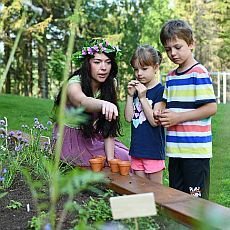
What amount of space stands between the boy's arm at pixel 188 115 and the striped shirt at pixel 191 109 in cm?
3

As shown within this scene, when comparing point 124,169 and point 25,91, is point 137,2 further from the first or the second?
point 124,169

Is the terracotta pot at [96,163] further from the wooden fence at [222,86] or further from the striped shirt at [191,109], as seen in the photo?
the wooden fence at [222,86]

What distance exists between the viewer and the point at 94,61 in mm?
2670

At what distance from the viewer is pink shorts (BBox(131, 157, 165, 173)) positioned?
99.6 inches

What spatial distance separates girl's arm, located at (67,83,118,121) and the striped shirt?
1.11 feet

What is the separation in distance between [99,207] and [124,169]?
0.61 metres

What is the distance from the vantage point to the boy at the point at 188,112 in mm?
2328

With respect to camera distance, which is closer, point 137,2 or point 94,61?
point 94,61

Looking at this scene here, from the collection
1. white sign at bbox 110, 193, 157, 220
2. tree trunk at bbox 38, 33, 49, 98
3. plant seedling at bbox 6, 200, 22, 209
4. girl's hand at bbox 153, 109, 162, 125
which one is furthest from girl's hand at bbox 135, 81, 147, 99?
tree trunk at bbox 38, 33, 49, 98

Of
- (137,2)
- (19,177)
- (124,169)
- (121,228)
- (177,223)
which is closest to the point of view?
(121,228)

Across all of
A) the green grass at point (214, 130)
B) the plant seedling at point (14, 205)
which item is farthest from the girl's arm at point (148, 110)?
the plant seedling at point (14, 205)

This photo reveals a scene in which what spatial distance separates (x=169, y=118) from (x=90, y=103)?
14.4 inches

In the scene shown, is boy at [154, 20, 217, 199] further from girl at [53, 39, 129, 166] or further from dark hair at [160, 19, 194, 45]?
girl at [53, 39, 129, 166]

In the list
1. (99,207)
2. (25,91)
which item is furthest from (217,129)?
(25,91)
